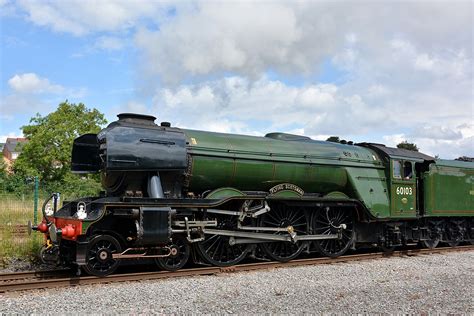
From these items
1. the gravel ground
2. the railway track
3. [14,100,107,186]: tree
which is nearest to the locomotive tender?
the railway track

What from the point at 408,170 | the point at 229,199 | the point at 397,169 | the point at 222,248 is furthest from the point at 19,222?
the point at 408,170

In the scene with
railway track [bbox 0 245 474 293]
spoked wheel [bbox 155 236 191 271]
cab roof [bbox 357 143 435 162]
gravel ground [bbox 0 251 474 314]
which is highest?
cab roof [bbox 357 143 435 162]

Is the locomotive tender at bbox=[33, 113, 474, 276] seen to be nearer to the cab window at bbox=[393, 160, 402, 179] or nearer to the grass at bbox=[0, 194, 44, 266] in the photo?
the cab window at bbox=[393, 160, 402, 179]

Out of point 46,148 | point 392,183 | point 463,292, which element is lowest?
point 463,292

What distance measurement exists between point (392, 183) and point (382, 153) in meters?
0.97

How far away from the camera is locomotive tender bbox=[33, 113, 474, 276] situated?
8.81 metres

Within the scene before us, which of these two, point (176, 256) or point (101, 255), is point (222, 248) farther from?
point (101, 255)

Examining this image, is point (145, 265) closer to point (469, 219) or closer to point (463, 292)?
point (463, 292)

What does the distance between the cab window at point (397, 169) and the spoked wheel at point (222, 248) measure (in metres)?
5.68

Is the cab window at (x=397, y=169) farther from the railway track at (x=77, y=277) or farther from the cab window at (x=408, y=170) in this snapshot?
the railway track at (x=77, y=277)

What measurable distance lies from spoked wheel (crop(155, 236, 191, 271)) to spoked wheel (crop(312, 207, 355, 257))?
3.63 meters

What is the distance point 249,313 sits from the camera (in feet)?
21.3

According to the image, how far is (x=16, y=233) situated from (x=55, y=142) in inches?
1390

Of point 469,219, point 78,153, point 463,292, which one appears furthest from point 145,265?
point 469,219
